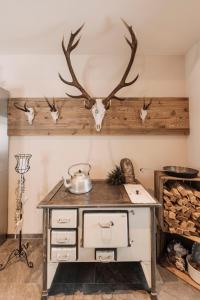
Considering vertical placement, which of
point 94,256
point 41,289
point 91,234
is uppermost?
point 91,234

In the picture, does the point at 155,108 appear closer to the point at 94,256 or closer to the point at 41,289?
the point at 94,256

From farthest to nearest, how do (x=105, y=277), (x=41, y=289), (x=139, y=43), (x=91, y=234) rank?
1. (x=139, y=43)
2. (x=105, y=277)
3. (x=41, y=289)
4. (x=91, y=234)

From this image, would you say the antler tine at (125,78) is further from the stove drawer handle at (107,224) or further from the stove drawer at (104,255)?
the stove drawer at (104,255)

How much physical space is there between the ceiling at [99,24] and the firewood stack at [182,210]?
162 centimetres

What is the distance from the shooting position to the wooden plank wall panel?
260 cm

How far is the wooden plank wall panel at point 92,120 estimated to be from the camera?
2596 mm

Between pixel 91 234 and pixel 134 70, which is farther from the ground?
pixel 134 70

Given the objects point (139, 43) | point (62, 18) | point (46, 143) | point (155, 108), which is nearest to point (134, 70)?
point (139, 43)

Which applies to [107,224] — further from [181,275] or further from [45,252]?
[181,275]

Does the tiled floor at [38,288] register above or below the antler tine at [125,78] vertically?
below

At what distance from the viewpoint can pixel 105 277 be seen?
192 centimetres

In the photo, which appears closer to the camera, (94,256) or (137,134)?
(94,256)

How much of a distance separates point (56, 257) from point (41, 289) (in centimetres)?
42

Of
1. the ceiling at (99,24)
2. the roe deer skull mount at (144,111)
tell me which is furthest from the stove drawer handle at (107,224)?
the ceiling at (99,24)
